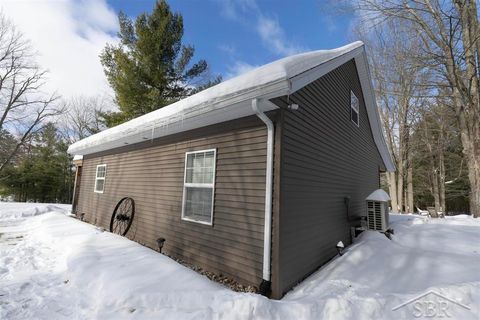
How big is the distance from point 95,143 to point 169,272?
6.37m

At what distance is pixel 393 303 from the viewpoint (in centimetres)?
297

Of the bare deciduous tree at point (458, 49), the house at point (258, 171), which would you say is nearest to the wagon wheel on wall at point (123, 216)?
the house at point (258, 171)

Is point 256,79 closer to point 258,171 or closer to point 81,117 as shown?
point 258,171

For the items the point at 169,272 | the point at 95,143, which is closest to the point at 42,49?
the point at 95,143

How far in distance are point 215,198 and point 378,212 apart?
193 inches

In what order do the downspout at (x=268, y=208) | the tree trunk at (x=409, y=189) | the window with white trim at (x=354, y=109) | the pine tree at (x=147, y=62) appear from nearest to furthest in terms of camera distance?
the downspout at (x=268, y=208)
the window with white trim at (x=354, y=109)
the pine tree at (x=147, y=62)
the tree trunk at (x=409, y=189)

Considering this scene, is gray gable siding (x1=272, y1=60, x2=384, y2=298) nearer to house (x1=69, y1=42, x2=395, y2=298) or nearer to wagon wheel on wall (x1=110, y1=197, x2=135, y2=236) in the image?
house (x1=69, y1=42, x2=395, y2=298)

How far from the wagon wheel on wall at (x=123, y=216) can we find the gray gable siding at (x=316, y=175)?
14.8ft

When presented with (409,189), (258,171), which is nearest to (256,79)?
(258,171)

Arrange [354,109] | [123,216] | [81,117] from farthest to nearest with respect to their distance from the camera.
→ [81,117] < [354,109] < [123,216]

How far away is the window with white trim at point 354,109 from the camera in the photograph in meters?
7.27

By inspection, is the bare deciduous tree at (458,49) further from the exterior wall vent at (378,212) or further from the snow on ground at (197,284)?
the snow on ground at (197,284)

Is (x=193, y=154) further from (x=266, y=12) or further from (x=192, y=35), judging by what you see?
(x=192, y=35)

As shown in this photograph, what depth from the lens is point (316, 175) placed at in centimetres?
495
